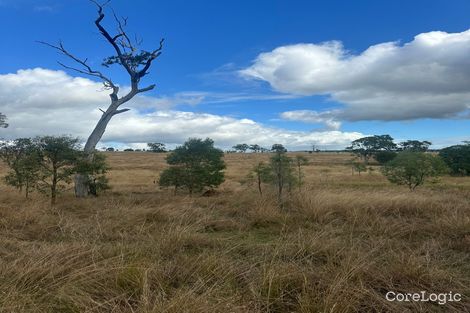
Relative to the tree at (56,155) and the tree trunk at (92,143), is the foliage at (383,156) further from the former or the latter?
the tree at (56,155)

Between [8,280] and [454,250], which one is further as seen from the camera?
[454,250]

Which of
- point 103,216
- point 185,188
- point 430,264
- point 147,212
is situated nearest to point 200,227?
point 147,212

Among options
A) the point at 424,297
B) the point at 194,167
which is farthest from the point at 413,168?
the point at 424,297

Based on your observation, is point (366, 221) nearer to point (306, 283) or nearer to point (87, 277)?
point (306, 283)

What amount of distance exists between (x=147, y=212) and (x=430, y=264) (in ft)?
16.0

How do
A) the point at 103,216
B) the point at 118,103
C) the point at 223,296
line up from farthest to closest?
the point at 118,103
the point at 103,216
the point at 223,296

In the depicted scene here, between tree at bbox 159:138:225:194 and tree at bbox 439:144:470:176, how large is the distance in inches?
1496

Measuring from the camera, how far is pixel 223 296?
11.7 feet

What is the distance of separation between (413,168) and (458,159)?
31.9 meters

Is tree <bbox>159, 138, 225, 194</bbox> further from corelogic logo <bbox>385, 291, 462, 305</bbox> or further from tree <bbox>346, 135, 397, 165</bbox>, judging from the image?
tree <bbox>346, 135, 397, 165</bbox>

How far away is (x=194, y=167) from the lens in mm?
18203

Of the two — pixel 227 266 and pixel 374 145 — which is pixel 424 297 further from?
pixel 374 145

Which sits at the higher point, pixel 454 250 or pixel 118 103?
pixel 118 103

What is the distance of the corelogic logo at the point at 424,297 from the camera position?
3.60 meters
